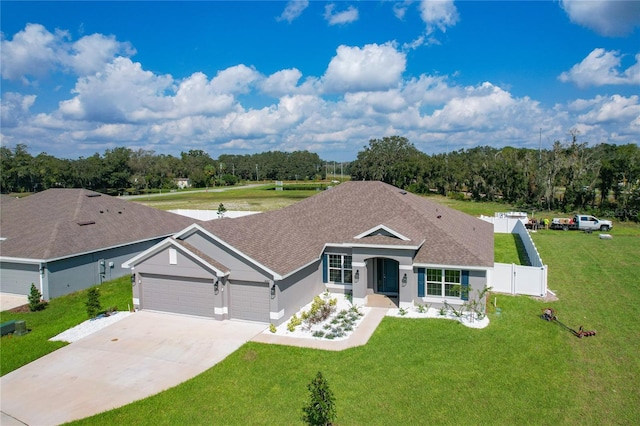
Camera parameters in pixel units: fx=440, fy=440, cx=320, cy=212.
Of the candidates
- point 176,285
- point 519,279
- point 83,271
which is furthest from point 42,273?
point 519,279

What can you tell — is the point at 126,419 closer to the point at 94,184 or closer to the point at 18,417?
the point at 18,417

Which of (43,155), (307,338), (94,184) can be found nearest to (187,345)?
(307,338)

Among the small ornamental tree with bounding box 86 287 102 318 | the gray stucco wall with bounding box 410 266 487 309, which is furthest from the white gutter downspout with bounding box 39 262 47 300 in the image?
the gray stucco wall with bounding box 410 266 487 309

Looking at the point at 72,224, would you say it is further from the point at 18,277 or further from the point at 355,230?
the point at 355,230

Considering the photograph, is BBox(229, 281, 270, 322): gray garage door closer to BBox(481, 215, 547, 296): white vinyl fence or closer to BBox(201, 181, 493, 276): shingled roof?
BBox(201, 181, 493, 276): shingled roof

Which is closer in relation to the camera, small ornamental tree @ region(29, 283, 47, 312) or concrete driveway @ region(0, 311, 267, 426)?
concrete driveway @ region(0, 311, 267, 426)

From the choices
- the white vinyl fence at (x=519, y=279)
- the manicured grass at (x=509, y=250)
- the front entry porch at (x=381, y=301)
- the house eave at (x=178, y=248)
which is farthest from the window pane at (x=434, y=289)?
the manicured grass at (x=509, y=250)

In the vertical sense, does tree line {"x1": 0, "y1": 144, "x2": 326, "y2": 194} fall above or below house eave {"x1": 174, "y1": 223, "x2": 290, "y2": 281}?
above

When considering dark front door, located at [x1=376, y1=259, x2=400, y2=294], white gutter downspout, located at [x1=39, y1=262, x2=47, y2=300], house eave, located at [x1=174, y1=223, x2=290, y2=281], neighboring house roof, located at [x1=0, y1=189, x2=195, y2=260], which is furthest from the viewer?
neighboring house roof, located at [x1=0, y1=189, x2=195, y2=260]

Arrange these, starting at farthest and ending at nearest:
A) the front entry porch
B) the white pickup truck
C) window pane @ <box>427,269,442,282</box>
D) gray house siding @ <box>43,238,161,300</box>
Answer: the white pickup truck, gray house siding @ <box>43,238,161,300</box>, the front entry porch, window pane @ <box>427,269,442,282</box>

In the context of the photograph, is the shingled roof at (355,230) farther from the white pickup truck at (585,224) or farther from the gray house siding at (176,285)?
the white pickup truck at (585,224)
